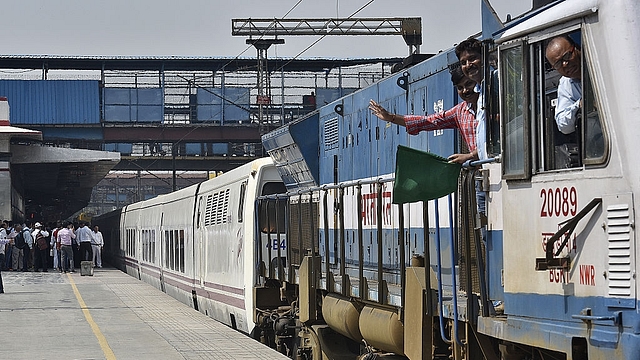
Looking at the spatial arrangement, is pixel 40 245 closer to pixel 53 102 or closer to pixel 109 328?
pixel 109 328

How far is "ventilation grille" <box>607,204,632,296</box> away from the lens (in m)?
5.18

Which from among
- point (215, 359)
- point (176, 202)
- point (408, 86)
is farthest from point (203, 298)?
point (408, 86)

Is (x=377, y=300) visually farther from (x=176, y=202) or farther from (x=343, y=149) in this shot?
(x=176, y=202)

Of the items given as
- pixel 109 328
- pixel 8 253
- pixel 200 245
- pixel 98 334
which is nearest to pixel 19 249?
pixel 8 253

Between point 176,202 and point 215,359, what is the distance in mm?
14118

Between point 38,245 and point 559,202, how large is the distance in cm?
3495

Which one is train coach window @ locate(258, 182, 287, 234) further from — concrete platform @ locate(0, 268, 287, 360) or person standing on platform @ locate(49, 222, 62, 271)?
person standing on platform @ locate(49, 222, 62, 271)

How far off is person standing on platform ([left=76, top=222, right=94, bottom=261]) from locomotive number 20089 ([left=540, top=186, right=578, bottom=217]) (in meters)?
36.2

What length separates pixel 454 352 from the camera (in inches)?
290

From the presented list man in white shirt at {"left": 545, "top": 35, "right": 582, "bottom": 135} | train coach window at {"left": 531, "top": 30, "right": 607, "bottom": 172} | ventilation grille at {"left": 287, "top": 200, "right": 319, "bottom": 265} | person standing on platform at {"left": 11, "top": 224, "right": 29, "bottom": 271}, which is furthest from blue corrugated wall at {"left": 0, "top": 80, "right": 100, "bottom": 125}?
man in white shirt at {"left": 545, "top": 35, "right": 582, "bottom": 135}

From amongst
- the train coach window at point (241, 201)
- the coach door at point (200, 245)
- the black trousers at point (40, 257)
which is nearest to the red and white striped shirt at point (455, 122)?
the train coach window at point (241, 201)

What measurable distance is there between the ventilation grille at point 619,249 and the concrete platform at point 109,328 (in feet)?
27.0

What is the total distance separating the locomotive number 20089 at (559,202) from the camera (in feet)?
18.4

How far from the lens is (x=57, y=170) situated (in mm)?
50406
